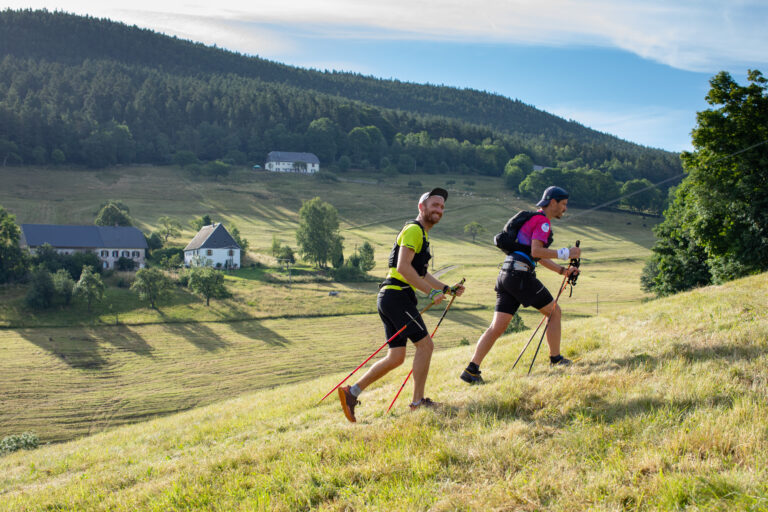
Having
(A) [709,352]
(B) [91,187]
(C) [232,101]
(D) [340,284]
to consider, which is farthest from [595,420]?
(C) [232,101]

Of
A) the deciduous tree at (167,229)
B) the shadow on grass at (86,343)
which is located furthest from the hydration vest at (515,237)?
the deciduous tree at (167,229)

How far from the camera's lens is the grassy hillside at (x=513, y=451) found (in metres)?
4.07

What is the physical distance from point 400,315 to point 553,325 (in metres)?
2.57

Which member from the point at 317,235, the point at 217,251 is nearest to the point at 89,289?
the point at 217,251

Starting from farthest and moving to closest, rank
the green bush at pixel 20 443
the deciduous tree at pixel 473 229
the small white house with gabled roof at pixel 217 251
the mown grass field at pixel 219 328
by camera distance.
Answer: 1. the deciduous tree at pixel 473 229
2. the small white house with gabled roof at pixel 217 251
3. the mown grass field at pixel 219 328
4. the green bush at pixel 20 443

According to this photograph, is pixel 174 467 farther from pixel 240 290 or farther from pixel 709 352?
pixel 240 290

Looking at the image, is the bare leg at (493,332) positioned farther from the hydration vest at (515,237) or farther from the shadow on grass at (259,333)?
the shadow on grass at (259,333)

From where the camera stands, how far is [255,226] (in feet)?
333

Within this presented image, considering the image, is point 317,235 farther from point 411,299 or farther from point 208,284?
point 411,299

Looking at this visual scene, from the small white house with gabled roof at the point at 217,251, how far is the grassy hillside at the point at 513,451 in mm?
69351

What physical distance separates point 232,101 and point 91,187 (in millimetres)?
87160

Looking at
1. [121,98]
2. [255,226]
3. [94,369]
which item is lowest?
[94,369]

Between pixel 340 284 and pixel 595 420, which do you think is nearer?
pixel 595 420

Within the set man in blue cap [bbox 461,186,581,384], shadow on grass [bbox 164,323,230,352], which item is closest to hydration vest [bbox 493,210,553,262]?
man in blue cap [bbox 461,186,581,384]
